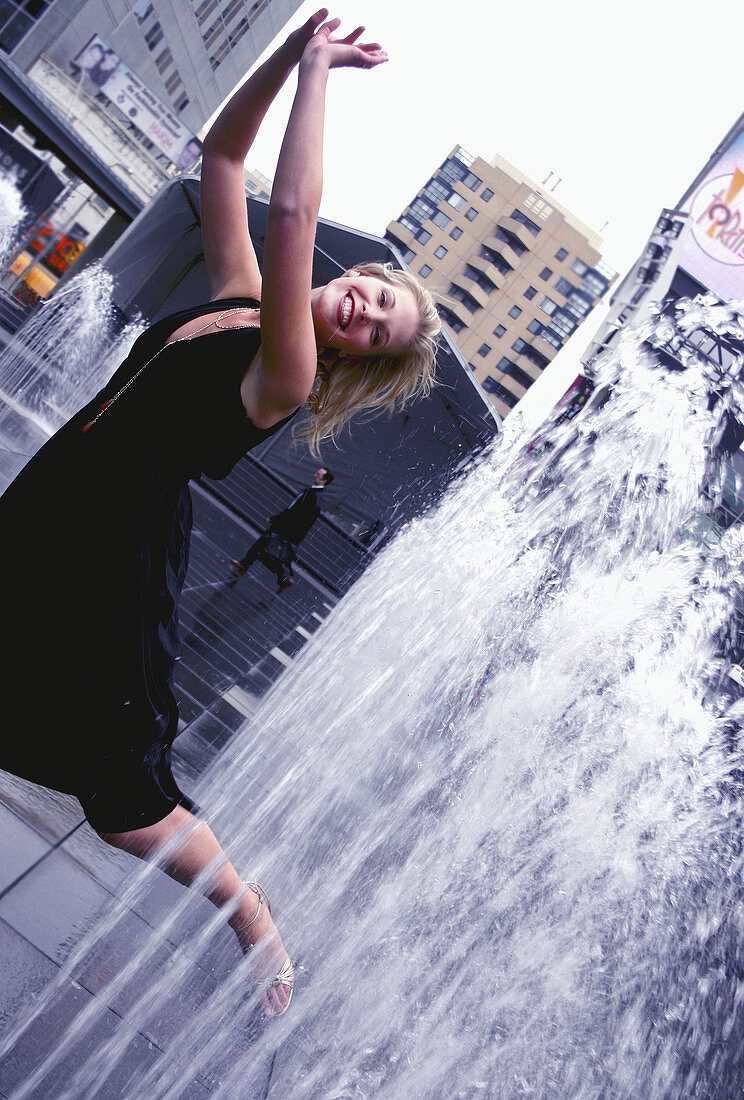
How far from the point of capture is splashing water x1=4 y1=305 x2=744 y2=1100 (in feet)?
7.15

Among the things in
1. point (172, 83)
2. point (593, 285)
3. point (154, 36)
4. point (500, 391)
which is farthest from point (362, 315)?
point (593, 285)

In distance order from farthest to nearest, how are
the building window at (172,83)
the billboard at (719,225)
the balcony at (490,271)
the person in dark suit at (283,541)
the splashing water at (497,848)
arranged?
the balcony at (490,271) < the building window at (172,83) < the billboard at (719,225) < the person in dark suit at (283,541) < the splashing water at (497,848)

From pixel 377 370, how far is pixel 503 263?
68.7m

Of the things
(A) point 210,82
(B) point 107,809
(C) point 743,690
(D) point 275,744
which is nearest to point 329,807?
(D) point 275,744

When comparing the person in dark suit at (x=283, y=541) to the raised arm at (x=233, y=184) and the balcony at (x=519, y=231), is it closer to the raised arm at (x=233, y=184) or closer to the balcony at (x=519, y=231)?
the raised arm at (x=233, y=184)

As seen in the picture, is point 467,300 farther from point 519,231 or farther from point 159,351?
point 159,351

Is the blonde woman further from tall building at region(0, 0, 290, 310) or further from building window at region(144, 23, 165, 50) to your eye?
building window at region(144, 23, 165, 50)

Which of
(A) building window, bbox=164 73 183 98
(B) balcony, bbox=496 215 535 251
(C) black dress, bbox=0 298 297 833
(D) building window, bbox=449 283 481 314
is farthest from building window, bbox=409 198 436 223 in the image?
(C) black dress, bbox=0 298 297 833

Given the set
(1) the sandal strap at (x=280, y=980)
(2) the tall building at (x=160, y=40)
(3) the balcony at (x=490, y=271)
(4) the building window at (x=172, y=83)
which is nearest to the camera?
(1) the sandal strap at (x=280, y=980)

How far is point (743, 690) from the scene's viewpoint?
9812 mm

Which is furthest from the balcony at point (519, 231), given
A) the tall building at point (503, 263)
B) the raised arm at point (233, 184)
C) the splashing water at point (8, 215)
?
the raised arm at point (233, 184)

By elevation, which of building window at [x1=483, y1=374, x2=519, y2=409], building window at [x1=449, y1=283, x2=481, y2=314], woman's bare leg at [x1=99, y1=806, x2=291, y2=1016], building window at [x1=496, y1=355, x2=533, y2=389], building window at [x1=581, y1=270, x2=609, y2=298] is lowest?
woman's bare leg at [x1=99, y1=806, x2=291, y2=1016]

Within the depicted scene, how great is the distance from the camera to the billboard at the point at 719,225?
2614cm

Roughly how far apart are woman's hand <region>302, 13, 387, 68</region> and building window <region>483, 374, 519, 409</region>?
67104 millimetres
